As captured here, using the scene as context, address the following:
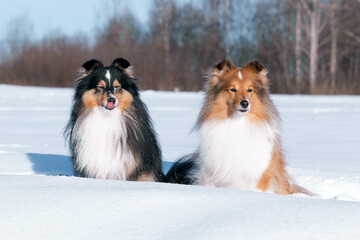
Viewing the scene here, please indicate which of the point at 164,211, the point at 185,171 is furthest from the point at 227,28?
the point at 164,211

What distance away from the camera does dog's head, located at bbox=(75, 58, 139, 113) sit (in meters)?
4.55

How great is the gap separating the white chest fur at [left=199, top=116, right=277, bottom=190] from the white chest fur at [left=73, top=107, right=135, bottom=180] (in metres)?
0.78

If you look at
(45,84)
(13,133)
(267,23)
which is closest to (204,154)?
(13,133)

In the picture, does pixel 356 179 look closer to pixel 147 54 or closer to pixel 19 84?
pixel 147 54

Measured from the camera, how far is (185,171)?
504 cm

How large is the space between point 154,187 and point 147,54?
20.9 meters

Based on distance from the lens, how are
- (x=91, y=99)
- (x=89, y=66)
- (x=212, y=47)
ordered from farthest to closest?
(x=212, y=47)
(x=89, y=66)
(x=91, y=99)

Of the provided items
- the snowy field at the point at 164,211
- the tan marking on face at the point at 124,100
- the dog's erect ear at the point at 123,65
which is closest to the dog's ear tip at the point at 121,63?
the dog's erect ear at the point at 123,65

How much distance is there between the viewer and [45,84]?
24.2 m

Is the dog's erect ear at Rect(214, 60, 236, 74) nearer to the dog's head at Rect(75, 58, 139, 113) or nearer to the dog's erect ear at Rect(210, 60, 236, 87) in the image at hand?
the dog's erect ear at Rect(210, 60, 236, 87)

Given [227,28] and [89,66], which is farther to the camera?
[227,28]

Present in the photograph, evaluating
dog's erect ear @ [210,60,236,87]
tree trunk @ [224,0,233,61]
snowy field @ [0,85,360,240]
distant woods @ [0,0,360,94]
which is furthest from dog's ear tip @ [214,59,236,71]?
tree trunk @ [224,0,233,61]

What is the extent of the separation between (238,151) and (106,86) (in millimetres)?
1293

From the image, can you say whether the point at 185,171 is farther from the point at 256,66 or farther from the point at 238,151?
the point at 256,66
